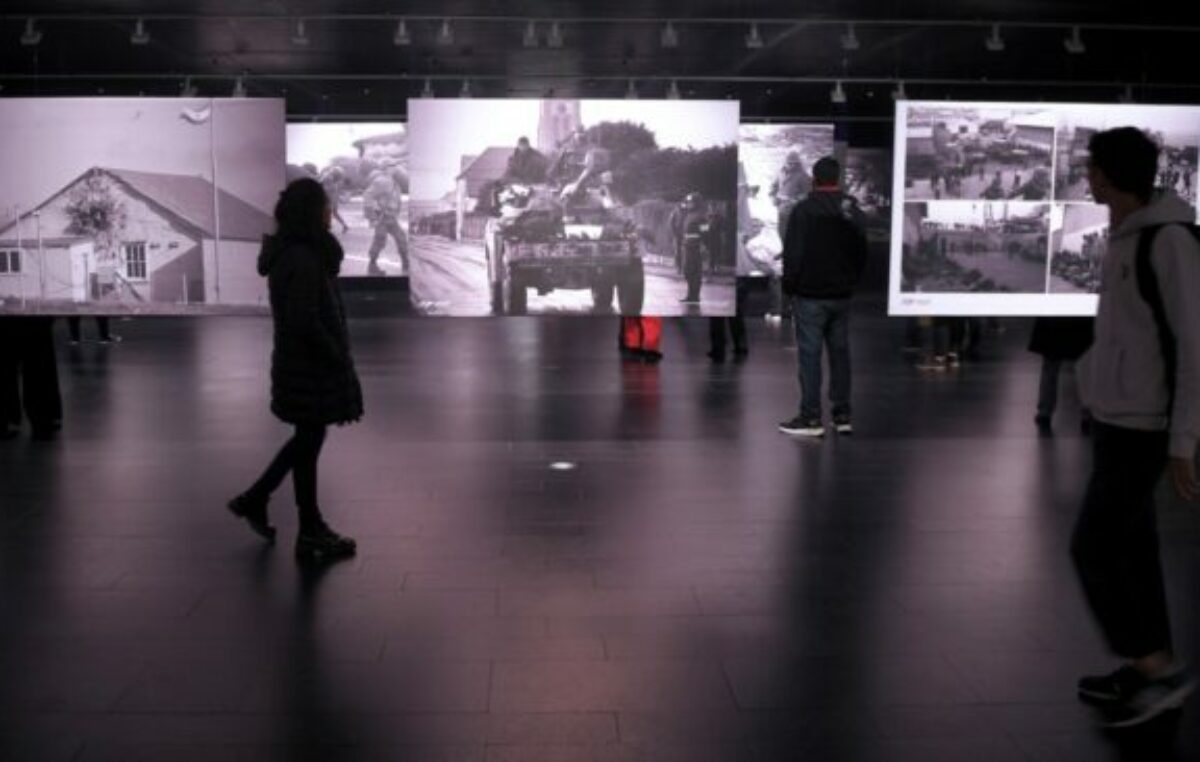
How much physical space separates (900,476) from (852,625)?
2.75m

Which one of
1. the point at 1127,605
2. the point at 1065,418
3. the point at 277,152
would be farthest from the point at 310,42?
the point at 1127,605

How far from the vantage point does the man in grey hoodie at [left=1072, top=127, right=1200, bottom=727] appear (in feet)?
11.0

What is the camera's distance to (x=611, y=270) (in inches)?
362

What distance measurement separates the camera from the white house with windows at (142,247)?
8.67 meters

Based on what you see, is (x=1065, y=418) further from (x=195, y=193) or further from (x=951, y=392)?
(x=195, y=193)

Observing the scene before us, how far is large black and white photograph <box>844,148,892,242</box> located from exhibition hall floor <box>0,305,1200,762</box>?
13.2 m

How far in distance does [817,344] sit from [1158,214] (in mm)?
4856

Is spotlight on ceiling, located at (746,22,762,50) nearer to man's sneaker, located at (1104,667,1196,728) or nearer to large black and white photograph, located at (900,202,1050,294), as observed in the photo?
large black and white photograph, located at (900,202,1050,294)

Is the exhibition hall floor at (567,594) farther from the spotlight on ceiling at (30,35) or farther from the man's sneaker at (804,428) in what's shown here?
the spotlight on ceiling at (30,35)

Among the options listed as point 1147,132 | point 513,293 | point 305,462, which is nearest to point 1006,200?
point 1147,132

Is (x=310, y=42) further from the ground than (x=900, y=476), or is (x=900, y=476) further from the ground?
(x=310, y=42)

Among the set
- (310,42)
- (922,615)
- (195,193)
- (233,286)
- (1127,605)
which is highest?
(310,42)

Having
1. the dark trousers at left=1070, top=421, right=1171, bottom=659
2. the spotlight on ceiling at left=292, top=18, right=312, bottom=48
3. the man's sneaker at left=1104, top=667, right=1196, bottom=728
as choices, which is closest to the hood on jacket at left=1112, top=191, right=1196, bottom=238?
the dark trousers at left=1070, top=421, right=1171, bottom=659

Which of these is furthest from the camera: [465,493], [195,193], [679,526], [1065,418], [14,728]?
[1065,418]
